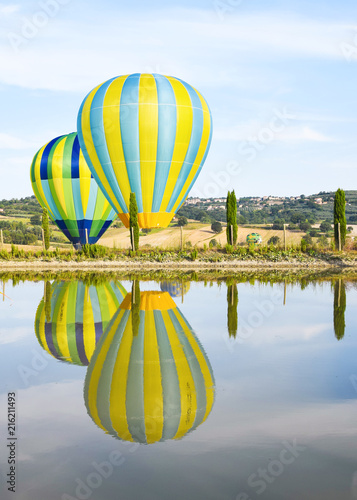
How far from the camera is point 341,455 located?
15.1ft

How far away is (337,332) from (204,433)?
472 cm

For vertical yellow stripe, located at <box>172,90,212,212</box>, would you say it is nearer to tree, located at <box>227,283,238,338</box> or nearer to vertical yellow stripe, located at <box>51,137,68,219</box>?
vertical yellow stripe, located at <box>51,137,68,219</box>

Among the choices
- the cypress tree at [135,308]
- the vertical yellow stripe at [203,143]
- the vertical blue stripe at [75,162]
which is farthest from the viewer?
the vertical blue stripe at [75,162]

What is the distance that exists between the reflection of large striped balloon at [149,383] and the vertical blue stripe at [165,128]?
15.8 m

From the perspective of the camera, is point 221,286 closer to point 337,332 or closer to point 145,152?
point 337,332

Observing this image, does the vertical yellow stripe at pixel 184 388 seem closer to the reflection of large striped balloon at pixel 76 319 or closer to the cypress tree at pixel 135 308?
the cypress tree at pixel 135 308

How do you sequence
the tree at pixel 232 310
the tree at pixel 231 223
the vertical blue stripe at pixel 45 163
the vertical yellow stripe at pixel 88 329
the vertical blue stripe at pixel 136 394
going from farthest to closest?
the vertical blue stripe at pixel 45 163 → the tree at pixel 231 223 → the tree at pixel 232 310 → the vertical yellow stripe at pixel 88 329 → the vertical blue stripe at pixel 136 394

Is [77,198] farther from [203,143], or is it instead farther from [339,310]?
[339,310]

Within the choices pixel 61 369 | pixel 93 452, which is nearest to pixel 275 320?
pixel 61 369

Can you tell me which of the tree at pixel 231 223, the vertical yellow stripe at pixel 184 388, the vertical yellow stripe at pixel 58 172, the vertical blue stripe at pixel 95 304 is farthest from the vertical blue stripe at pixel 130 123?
the vertical yellow stripe at pixel 184 388

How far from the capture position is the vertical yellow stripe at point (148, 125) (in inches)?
972

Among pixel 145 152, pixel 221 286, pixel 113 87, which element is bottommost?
pixel 221 286

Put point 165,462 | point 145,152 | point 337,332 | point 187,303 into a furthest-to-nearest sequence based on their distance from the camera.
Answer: point 145,152
point 187,303
point 337,332
point 165,462

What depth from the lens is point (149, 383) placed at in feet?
21.5
